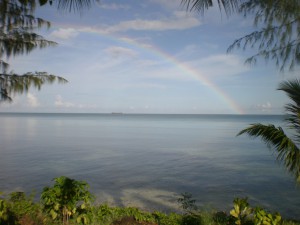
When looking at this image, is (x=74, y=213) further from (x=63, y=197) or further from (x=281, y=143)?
(x=281, y=143)

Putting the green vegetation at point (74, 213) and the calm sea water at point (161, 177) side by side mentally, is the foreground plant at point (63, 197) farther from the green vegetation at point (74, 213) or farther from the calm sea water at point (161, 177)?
the calm sea water at point (161, 177)

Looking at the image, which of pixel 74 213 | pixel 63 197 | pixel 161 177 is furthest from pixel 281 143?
pixel 161 177

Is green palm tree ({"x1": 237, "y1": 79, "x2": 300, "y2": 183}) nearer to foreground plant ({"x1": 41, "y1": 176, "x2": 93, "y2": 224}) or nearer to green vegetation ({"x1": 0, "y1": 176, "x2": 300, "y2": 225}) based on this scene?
green vegetation ({"x1": 0, "y1": 176, "x2": 300, "y2": 225})

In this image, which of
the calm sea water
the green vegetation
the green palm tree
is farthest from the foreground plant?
the calm sea water

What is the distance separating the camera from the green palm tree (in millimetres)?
5191

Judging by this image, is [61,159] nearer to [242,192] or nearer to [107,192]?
[107,192]

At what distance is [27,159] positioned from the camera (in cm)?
2203

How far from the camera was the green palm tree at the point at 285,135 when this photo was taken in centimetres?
519

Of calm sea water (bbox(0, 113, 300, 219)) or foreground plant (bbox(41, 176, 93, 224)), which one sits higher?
foreground plant (bbox(41, 176, 93, 224))

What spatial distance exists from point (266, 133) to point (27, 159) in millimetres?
20948

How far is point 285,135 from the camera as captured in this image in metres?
5.25

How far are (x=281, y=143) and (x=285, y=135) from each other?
285 millimetres

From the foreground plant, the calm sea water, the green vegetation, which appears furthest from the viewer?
the calm sea water

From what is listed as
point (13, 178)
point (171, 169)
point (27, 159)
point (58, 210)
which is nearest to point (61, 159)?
point (27, 159)
